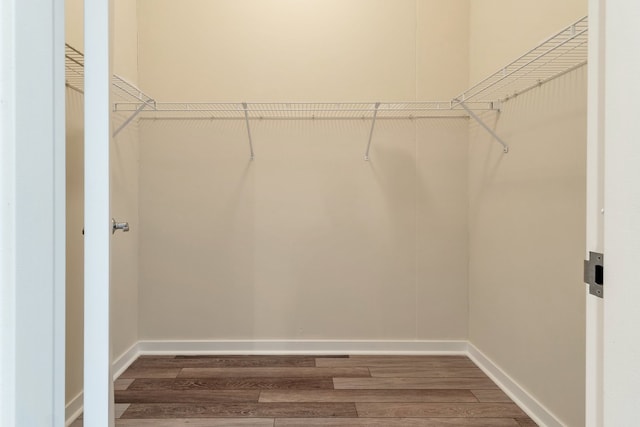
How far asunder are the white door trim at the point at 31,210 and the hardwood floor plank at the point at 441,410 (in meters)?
1.68

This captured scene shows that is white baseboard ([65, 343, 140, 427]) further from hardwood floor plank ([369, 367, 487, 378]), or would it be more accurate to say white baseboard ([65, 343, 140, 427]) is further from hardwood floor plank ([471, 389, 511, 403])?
hardwood floor plank ([471, 389, 511, 403])

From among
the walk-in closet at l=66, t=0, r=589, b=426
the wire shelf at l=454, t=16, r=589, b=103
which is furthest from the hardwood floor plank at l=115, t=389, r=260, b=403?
the wire shelf at l=454, t=16, r=589, b=103

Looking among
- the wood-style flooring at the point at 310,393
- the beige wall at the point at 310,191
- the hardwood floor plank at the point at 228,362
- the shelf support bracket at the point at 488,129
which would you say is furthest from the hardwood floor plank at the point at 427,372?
the shelf support bracket at the point at 488,129

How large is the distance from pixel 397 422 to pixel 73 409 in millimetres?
1583

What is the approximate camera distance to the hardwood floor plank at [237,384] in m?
2.30

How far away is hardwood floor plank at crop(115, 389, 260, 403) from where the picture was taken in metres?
2.16

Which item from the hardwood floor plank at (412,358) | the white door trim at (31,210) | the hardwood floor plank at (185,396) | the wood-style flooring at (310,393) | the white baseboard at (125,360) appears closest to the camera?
the white door trim at (31,210)

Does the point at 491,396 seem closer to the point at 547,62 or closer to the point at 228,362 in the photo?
the point at 228,362

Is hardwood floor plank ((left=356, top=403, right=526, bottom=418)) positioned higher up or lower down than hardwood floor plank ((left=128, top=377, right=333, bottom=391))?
lower down

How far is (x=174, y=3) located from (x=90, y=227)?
7.58 ft

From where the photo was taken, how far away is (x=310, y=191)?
2.81 m

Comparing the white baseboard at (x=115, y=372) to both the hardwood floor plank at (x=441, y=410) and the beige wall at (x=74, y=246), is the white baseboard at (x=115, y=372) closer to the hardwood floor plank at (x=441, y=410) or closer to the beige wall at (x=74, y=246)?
the beige wall at (x=74, y=246)

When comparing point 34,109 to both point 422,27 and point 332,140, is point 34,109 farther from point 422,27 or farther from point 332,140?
point 422,27
